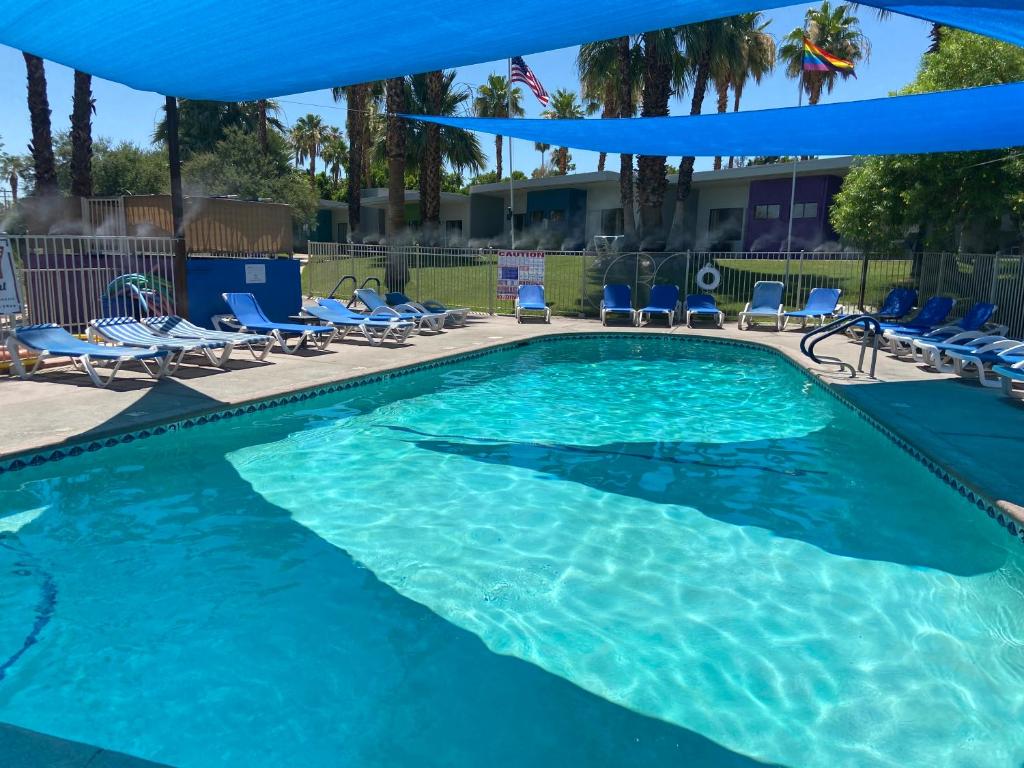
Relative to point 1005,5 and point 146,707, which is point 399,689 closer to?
point 146,707

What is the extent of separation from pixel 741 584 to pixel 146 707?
3.18 metres

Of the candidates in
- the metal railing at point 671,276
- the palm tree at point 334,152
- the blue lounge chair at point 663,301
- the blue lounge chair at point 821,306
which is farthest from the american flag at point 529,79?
the palm tree at point 334,152

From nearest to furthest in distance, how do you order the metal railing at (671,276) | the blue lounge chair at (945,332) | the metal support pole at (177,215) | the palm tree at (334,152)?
1. the metal support pole at (177,215)
2. the blue lounge chair at (945,332)
3. the metal railing at (671,276)
4. the palm tree at (334,152)

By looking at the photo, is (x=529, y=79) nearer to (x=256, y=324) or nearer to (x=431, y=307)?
(x=431, y=307)

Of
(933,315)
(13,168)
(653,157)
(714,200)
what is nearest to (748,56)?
(714,200)

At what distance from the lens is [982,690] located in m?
3.20

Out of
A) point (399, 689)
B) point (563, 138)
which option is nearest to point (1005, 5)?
point (399, 689)

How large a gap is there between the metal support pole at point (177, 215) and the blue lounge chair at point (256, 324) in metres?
0.76

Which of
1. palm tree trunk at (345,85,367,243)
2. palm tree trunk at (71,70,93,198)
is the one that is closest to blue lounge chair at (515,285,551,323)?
palm tree trunk at (71,70,93,198)

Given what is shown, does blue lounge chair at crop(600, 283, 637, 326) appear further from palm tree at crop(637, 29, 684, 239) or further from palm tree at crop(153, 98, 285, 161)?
palm tree at crop(153, 98, 285, 161)

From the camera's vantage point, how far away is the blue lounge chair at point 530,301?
16312 millimetres

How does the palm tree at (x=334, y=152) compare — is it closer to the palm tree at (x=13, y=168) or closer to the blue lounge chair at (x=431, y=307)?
the palm tree at (x=13, y=168)

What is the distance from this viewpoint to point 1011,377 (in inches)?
295

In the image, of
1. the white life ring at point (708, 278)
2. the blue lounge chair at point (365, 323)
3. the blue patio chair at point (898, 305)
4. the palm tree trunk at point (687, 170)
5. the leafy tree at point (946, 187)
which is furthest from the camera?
the palm tree trunk at point (687, 170)
